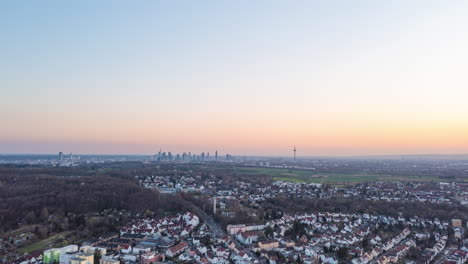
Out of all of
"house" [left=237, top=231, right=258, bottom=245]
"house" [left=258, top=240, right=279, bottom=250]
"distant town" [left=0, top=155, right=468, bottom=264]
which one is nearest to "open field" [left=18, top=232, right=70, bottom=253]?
"distant town" [left=0, top=155, right=468, bottom=264]

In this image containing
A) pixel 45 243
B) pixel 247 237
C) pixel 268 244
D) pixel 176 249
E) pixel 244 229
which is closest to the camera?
pixel 176 249

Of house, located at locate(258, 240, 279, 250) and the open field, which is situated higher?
the open field

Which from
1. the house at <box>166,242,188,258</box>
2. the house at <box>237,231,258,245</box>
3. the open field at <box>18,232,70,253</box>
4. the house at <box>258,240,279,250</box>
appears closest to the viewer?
the house at <box>166,242,188,258</box>

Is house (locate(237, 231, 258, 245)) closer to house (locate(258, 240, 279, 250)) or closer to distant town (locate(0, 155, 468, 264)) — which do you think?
distant town (locate(0, 155, 468, 264))

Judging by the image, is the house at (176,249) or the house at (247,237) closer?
the house at (176,249)

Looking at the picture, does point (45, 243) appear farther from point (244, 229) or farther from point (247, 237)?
point (244, 229)

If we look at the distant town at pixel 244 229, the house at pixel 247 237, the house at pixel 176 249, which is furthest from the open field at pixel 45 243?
the house at pixel 247 237

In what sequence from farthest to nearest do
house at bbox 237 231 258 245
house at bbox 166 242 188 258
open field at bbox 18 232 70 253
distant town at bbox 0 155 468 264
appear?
house at bbox 237 231 258 245, open field at bbox 18 232 70 253, house at bbox 166 242 188 258, distant town at bbox 0 155 468 264

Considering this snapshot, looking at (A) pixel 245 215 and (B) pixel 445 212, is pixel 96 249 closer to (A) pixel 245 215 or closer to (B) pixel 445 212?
(A) pixel 245 215

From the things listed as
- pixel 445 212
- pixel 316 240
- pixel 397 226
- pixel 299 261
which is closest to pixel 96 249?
pixel 299 261

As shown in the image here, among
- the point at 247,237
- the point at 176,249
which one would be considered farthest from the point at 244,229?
the point at 176,249

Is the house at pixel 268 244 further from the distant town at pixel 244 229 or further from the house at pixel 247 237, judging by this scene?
the house at pixel 247 237
